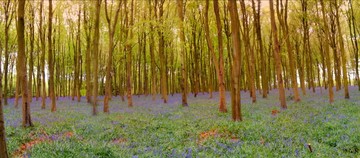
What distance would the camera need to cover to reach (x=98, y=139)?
10.7m

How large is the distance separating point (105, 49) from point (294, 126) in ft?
140

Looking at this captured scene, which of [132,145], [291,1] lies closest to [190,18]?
[291,1]

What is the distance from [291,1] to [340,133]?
27.5 metres

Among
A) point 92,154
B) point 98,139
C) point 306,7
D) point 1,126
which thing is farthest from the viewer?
point 306,7

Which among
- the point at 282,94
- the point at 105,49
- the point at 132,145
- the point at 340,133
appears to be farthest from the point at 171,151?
the point at 105,49

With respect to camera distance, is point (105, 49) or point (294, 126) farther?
point (105, 49)

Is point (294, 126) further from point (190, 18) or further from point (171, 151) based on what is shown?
point (190, 18)

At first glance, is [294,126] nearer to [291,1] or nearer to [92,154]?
[92,154]

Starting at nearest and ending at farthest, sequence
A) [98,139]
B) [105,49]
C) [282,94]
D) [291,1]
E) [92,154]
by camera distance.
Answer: [92,154] → [98,139] → [282,94] → [291,1] → [105,49]

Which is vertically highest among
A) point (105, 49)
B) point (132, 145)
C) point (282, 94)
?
point (105, 49)

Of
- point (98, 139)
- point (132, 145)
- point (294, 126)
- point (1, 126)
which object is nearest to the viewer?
point (1, 126)

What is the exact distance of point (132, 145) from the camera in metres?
9.37

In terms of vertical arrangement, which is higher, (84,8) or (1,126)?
(84,8)

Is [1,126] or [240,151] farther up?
[1,126]
